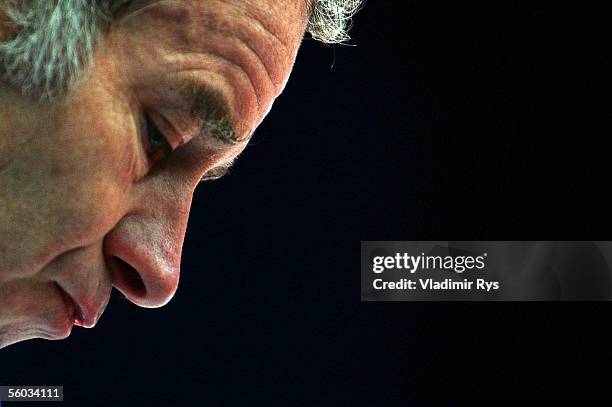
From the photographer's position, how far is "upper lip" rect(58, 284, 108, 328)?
27.0 inches

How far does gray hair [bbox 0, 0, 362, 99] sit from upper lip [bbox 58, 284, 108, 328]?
0.17 m

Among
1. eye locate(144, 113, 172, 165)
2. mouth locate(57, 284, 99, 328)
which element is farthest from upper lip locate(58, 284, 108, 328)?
eye locate(144, 113, 172, 165)

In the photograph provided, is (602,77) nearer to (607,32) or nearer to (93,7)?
(607,32)

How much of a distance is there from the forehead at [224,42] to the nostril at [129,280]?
0.51ft

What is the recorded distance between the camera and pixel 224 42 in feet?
2.28

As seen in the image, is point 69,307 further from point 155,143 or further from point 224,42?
point 224,42

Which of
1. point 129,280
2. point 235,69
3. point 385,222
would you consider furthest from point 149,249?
point 385,222

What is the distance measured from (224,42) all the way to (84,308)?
0.25m

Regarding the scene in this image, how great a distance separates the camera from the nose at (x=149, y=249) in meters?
0.68

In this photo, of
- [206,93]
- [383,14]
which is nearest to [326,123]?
[383,14]

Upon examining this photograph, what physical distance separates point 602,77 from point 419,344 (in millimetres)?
867

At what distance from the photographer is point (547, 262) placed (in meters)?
2.26

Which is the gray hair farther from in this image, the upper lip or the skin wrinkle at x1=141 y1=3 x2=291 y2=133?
the upper lip

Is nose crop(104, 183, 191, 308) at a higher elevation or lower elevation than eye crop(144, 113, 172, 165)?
lower
